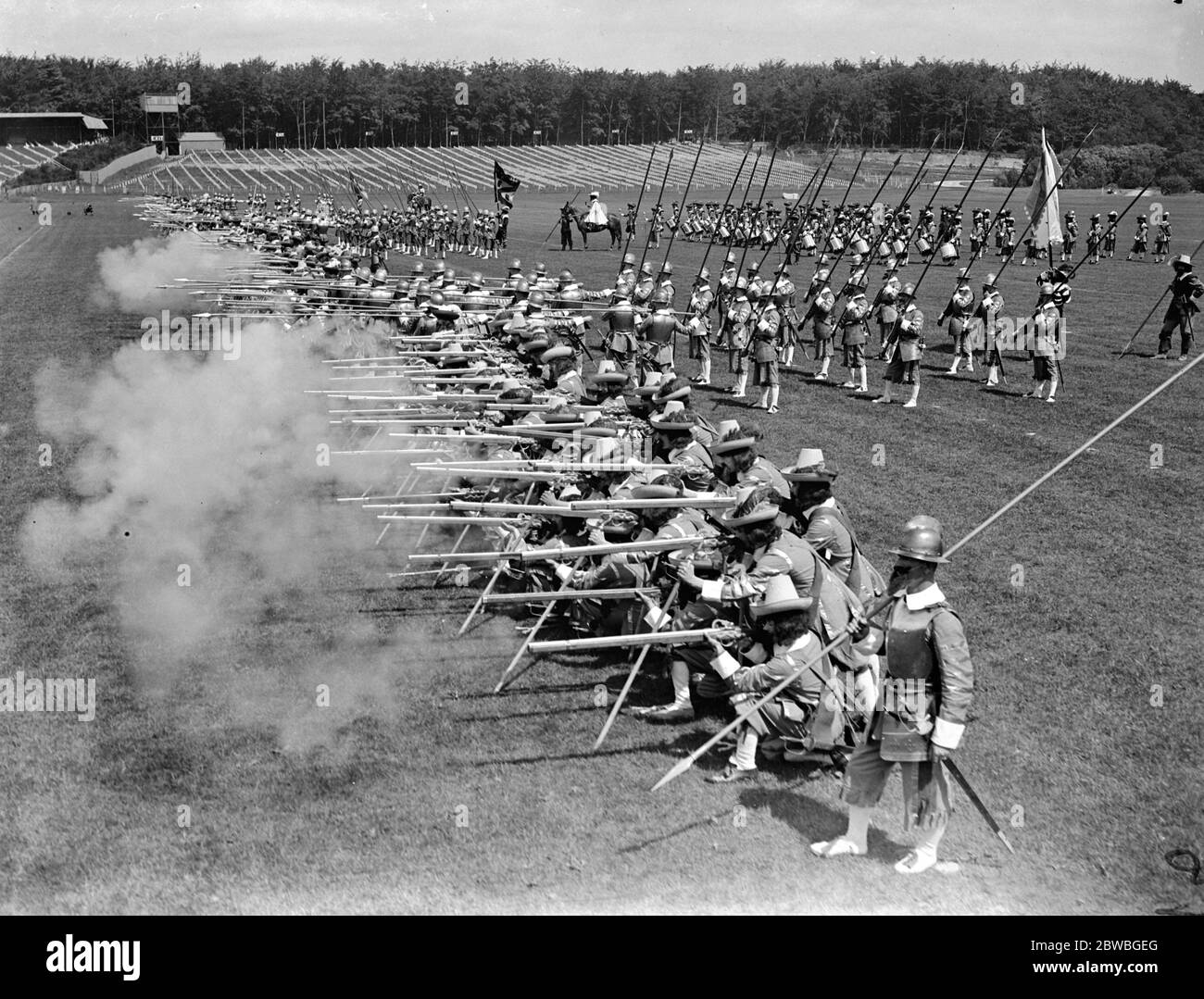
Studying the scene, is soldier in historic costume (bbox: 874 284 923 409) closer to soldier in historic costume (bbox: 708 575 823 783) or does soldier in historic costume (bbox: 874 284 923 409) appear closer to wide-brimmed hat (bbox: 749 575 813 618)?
soldier in historic costume (bbox: 708 575 823 783)

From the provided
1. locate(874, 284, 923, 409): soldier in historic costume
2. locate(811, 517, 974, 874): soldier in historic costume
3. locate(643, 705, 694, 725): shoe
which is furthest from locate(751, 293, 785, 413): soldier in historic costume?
locate(811, 517, 974, 874): soldier in historic costume

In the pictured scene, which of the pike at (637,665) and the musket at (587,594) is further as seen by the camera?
the musket at (587,594)

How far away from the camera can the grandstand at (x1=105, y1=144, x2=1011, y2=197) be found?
104375mm

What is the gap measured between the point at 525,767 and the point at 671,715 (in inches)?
57.6

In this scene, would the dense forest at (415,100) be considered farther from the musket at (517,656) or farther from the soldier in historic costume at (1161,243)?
the musket at (517,656)

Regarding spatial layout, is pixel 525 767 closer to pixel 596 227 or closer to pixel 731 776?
pixel 731 776

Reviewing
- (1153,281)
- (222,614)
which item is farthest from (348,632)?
(1153,281)

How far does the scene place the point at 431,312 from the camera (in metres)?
22.5

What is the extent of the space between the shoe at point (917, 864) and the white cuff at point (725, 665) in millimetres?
2038

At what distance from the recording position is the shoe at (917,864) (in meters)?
7.94

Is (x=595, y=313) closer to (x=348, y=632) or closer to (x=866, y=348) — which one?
(x=866, y=348)

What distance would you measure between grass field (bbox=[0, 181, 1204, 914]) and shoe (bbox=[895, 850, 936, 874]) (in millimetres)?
86

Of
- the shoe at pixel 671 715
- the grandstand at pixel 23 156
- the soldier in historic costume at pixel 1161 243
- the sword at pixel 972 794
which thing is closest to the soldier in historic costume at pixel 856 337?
the shoe at pixel 671 715

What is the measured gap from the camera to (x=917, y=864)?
795 cm
